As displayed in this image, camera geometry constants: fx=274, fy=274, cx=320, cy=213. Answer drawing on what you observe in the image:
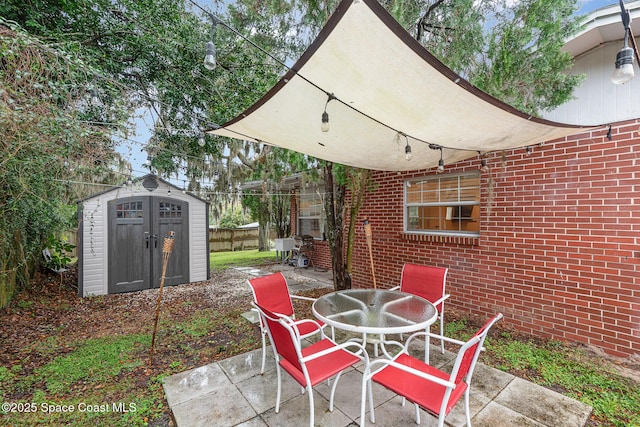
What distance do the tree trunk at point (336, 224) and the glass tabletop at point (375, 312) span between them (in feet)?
5.23

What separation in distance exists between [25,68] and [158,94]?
9.92 ft

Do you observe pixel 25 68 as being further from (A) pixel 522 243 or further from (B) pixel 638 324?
(B) pixel 638 324

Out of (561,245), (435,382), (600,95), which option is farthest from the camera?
(561,245)

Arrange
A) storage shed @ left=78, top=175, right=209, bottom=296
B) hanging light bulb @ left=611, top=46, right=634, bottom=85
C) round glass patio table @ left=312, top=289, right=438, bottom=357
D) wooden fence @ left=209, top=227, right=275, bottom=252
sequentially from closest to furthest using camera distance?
hanging light bulb @ left=611, top=46, right=634, bottom=85
round glass patio table @ left=312, top=289, right=438, bottom=357
storage shed @ left=78, top=175, right=209, bottom=296
wooden fence @ left=209, top=227, right=275, bottom=252

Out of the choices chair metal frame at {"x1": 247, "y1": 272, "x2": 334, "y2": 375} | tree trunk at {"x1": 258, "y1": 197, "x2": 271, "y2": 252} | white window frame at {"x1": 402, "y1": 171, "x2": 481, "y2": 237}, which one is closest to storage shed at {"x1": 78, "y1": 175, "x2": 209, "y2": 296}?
tree trunk at {"x1": 258, "y1": 197, "x2": 271, "y2": 252}

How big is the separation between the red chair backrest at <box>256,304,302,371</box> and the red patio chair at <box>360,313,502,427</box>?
0.53m

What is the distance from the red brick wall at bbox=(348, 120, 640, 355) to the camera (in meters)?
3.04

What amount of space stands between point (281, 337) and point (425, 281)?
2.15 m

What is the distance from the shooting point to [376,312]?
270cm

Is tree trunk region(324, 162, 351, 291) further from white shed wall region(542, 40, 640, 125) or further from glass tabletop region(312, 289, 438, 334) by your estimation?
white shed wall region(542, 40, 640, 125)

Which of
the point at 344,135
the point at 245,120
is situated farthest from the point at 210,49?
the point at 344,135

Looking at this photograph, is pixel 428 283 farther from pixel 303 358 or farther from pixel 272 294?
pixel 303 358

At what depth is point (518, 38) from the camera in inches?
109

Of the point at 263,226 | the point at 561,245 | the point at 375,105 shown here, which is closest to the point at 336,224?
the point at 375,105
